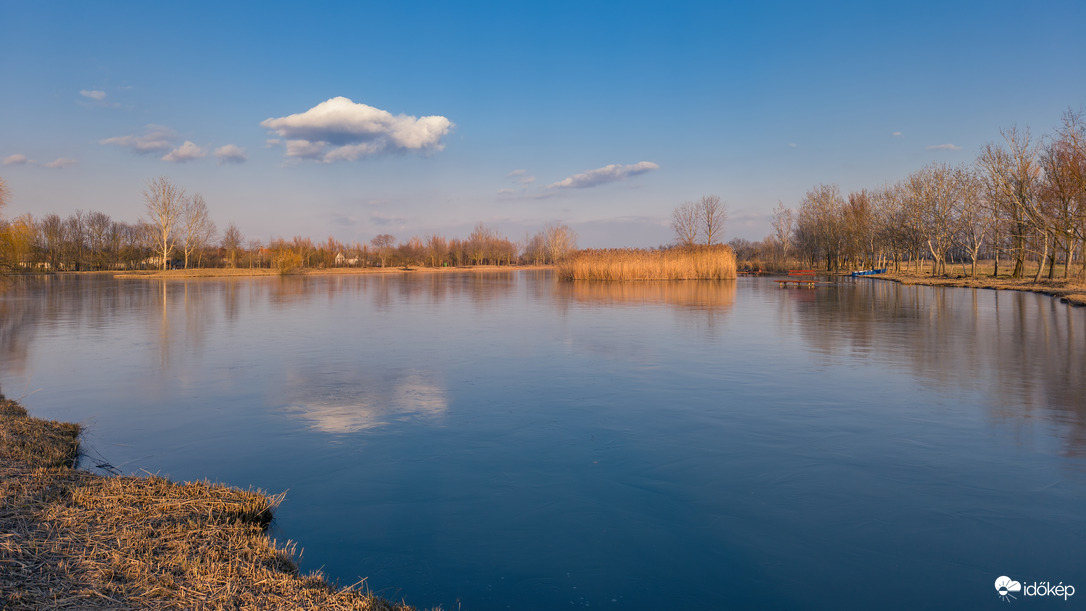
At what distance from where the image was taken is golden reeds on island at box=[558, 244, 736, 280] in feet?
119

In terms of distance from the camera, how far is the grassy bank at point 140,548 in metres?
2.83

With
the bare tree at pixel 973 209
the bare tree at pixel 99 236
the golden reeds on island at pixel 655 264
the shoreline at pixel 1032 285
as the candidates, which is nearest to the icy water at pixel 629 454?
the shoreline at pixel 1032 285

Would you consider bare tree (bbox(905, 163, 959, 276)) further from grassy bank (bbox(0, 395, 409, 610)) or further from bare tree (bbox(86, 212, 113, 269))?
bare tree (bbox(86, 212, 113, 269))

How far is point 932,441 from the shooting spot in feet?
18.1

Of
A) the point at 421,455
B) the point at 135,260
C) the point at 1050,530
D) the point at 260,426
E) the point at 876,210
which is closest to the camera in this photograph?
the point at 1050,530

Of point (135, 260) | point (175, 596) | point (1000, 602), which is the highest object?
point (135, 260)

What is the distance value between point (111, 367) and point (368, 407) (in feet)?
17.4

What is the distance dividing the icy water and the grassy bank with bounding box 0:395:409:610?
1.29ft

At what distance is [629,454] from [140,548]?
11.8 feet

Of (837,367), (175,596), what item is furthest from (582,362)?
(175,596)

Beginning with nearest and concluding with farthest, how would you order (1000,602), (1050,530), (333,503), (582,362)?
(1000,602) → (1050,530) → (333,503) → (582,362)

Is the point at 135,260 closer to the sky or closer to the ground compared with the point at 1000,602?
closer to the sky

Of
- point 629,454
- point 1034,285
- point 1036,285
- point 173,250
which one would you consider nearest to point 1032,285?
point 1034,285

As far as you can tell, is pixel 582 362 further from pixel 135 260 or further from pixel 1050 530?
pixel 135 260
